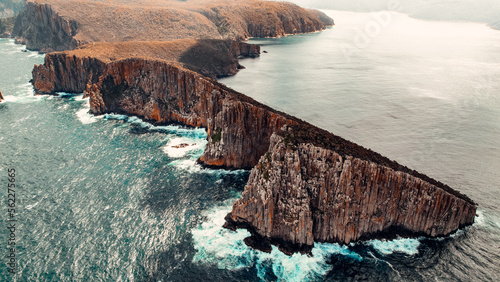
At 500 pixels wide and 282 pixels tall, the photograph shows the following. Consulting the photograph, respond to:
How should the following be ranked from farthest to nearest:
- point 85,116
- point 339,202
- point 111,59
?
point 111,59 → point 85,116 → point 339,202

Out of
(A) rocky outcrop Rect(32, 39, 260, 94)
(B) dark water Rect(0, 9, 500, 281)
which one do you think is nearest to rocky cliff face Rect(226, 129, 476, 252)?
(B) dark water Rect(0, 9, 500, 281)

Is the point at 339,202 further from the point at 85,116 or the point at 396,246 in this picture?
the point at 85,116

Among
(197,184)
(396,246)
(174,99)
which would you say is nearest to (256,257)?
(396,246)

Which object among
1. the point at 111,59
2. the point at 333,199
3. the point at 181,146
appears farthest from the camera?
the point at 111,59

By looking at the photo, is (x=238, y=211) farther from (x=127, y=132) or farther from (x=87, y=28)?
(x=87, y=28)

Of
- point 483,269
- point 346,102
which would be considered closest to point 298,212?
point 483,269

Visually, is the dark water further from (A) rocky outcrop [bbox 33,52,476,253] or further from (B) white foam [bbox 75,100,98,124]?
(A) rocky outcrop [bbox 33,52,476,253]

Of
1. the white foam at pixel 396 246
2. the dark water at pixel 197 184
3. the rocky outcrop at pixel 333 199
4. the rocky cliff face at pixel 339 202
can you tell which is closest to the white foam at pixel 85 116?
the dark water at pixel 197 184
